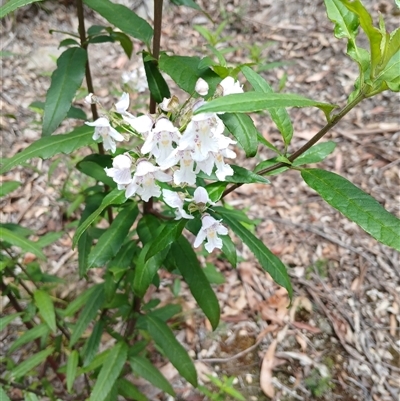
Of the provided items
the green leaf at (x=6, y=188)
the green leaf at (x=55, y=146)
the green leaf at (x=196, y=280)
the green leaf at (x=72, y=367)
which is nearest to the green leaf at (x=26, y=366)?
the green leaf at (x=72, y=367)

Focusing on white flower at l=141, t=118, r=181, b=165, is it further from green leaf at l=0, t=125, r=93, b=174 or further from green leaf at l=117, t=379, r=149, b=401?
green leaf at l=117, t=379, r=149, b=401

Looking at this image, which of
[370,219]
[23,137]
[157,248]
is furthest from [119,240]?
[23,137]

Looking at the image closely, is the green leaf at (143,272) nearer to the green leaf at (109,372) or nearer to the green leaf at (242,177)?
the green leaf at (242,177)

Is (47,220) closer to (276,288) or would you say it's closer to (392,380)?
(276,288)

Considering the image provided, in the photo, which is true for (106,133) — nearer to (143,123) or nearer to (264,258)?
(143,123)

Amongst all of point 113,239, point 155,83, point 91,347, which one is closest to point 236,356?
point 91,347

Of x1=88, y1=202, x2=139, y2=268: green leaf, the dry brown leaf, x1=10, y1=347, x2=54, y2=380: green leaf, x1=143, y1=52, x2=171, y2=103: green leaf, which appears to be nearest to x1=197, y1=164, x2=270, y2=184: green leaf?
x1=143, y1=52, x2=171, y2=103: green leaf
